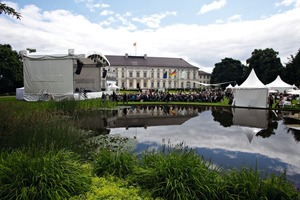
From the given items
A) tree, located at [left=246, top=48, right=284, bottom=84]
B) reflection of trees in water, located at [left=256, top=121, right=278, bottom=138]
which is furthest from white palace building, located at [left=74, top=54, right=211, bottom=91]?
reflection of trees in water, located at [left=256, top=121, right=278, bottom=138]

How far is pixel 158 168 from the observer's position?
3609 millimetres

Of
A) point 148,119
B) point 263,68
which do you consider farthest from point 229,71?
point 148,119

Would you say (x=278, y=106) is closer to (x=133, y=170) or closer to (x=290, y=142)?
(x=290, y=142)

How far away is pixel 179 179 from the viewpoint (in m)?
3.35

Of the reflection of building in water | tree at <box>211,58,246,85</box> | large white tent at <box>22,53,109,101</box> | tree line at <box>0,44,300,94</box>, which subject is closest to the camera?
the reflection of building in water

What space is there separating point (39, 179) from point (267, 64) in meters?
50.7

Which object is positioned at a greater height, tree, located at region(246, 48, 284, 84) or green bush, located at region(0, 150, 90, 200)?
tree, located at region(246, 48, 284, 84)

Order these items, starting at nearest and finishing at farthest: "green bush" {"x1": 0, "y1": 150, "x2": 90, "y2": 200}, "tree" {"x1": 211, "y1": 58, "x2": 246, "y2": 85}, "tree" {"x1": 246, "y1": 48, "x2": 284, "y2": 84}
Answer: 1. "green bush" {"x1": 0, "y1": 150, "x2": 90, "y2": 200}
2. "tree" {"x1": 246, "y1": 48, "x2": 284, "y2": 84}
3. "tree" {"x1": 211, "y1": 58, "x2": 246, "y2": 85}

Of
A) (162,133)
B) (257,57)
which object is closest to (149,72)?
(257,57)

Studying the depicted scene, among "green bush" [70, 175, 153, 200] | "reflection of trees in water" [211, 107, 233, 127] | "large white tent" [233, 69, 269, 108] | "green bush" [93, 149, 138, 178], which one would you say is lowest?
"reflection of trees in water" [211, 107, 233, 127]

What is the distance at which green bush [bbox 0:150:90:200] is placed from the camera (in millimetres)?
3006

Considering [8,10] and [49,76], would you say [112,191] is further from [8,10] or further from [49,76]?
[49,76]

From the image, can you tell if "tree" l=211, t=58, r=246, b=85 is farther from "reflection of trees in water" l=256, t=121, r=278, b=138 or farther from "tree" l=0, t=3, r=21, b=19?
"tree" l=0, t=3, r=21, b=19

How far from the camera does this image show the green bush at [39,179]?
118 inches
